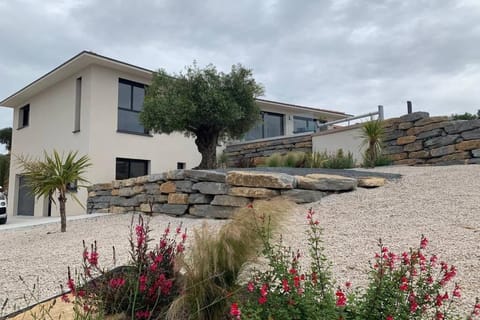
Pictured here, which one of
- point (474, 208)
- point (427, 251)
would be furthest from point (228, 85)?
point (427, 251)

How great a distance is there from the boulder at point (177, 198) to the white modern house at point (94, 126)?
476 centimetres

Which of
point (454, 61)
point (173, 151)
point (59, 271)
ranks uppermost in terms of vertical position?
point (454, 61)

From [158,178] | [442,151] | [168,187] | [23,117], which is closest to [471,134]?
[442,151]

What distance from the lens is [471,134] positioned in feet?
24.9

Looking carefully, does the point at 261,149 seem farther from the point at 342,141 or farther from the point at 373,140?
the point at 373,140

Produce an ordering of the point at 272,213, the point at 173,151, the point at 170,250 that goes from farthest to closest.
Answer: the point at 173,151 < the point at 272,213 < the point at 170,250

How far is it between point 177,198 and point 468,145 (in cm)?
605

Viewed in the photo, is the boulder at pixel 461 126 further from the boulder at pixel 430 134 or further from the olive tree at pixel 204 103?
the olive tree at pixel 204 103

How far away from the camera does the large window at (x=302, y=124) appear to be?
18.9 m

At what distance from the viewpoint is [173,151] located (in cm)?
1383

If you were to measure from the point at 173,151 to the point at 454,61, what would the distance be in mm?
9802

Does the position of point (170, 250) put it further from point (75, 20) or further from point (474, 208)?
point (75, 20)

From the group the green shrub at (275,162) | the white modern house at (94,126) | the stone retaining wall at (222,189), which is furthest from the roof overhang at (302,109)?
the stone retaining wall at (222,189)

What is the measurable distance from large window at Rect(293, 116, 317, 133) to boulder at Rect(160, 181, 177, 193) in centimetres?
1267
